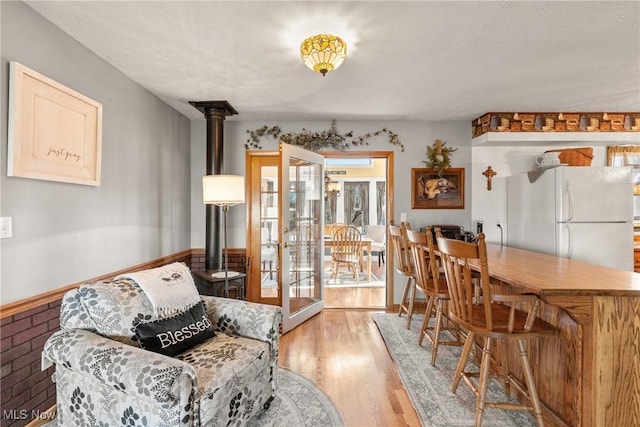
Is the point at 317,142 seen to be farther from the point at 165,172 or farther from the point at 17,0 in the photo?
the point at 17,0

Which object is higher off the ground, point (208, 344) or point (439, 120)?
point (439, 120)

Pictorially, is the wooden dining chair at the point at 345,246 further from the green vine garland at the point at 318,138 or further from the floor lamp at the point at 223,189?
the floor lamp at the point at 223,189

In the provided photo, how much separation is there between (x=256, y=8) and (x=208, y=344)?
6.38 feet

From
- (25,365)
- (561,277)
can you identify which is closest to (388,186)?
(561,277)

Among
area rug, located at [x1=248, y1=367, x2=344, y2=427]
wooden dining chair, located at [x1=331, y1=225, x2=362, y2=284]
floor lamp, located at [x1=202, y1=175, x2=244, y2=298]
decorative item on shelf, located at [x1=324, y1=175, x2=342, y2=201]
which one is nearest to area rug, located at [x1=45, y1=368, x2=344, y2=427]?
area rug, located at [x1=248, y1=367, x2=344, y2=427]

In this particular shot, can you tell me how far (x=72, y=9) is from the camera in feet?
5.76

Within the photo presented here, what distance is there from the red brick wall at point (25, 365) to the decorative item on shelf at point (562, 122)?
14.1ft

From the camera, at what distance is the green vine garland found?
3.89 metres

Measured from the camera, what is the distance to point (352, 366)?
255 centimetres

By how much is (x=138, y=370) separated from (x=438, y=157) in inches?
142

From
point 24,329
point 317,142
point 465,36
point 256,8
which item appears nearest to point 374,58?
point 465,36

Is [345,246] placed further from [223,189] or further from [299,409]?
[299,409]

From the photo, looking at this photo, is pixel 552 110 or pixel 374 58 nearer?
pixel 374 58

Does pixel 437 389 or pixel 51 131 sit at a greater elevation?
pixel 51 131
